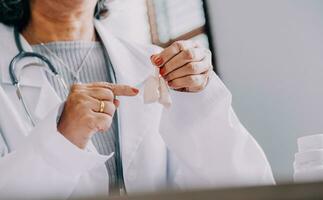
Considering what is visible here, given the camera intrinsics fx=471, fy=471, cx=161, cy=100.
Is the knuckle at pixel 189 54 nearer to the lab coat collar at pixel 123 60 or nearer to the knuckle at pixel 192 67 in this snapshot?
the knuckle at pixel 192 67

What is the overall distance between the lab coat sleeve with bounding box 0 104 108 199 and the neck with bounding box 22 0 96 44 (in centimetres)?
27

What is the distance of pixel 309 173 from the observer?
2.28 ft

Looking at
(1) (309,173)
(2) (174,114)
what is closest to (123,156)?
(2) (174,114)

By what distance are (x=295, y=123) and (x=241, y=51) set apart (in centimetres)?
20

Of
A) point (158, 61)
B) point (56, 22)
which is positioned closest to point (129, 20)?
point (56, 22)

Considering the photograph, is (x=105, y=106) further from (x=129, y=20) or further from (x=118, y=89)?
(x=129, y=20)

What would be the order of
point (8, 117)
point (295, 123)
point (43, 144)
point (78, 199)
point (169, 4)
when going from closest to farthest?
point (78, 199), point (43, 144), point (8, 117), point (295, 123), point (169, 4)

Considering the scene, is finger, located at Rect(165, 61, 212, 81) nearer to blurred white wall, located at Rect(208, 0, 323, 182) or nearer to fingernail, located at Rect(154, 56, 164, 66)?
fingernail, located at Rect(154, 56, 164, 66)

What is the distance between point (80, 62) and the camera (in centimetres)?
82

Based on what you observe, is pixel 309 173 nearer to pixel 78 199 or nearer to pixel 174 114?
pixel 174 114

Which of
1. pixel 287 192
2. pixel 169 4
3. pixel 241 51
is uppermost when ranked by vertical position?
pixel 287 192

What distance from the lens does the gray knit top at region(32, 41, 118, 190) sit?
77 centimetres

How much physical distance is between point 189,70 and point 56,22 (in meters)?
0.29

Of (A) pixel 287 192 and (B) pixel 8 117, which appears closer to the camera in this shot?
(A) pixel 287 192
